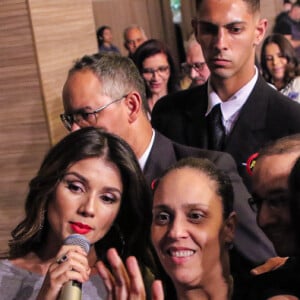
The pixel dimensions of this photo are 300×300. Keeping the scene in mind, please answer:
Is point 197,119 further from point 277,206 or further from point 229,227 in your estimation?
point 277,206

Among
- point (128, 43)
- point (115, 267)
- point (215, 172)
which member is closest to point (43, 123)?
point (215, 172)

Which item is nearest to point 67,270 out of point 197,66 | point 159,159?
point 159,159

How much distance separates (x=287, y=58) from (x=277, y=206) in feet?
10.9

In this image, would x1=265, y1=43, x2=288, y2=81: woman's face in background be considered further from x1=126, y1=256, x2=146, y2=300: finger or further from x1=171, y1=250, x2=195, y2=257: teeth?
x1=126, y1=256, x2=146, y2=300: finger

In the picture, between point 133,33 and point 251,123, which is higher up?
point 251,123

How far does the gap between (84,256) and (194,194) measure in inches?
14.3

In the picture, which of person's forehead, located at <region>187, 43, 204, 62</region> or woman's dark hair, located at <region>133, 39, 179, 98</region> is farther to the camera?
woman's dark hair, located at <region>133, 39, 179, 98</region>

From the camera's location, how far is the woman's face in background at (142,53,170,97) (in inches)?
147

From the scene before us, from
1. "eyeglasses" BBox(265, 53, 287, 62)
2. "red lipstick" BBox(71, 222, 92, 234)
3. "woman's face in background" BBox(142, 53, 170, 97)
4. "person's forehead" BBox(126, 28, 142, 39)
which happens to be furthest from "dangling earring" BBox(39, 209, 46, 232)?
"person's forehead" BBox(126, 28, 142, 39)

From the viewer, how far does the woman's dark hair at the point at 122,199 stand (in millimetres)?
1707

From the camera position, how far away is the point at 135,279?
51.2 inches

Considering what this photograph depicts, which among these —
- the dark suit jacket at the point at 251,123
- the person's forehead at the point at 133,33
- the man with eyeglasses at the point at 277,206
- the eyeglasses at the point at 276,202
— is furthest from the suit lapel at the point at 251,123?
the person's forehead at the point at 133,33

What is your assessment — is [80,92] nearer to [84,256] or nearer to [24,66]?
[24,66]

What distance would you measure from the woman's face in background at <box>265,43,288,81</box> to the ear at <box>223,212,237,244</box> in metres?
2.96
